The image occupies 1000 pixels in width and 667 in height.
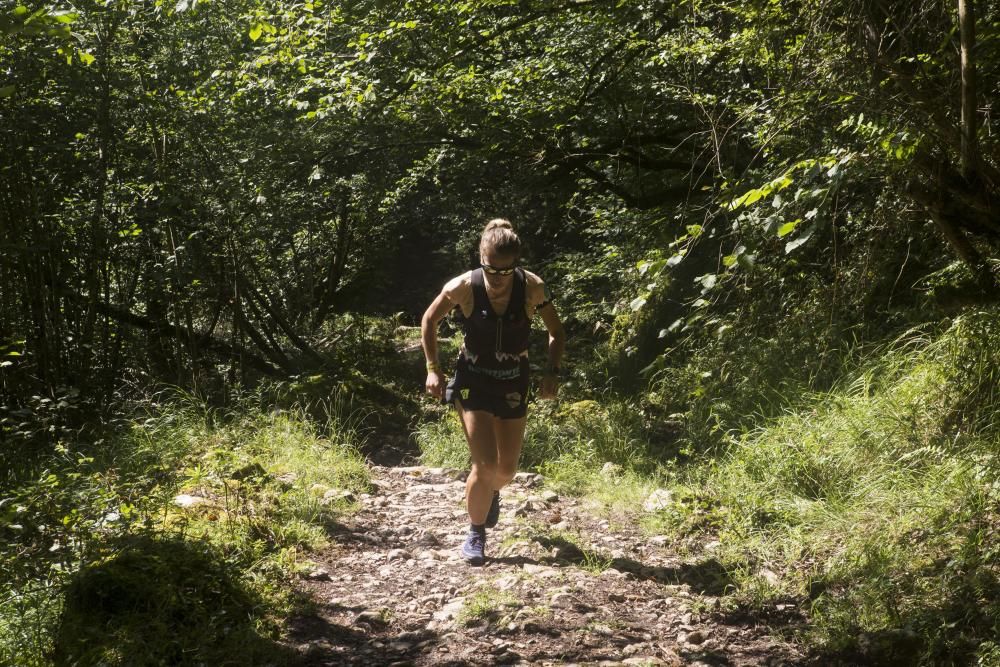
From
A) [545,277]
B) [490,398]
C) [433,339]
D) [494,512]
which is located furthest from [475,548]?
[545,277]

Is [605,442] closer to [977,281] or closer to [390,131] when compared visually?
[977,281]

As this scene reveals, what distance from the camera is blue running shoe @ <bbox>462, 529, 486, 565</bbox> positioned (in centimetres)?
537

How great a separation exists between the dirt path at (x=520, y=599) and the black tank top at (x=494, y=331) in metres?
1.19

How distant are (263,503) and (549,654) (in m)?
2.43

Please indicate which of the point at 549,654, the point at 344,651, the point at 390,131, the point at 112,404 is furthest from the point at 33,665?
the point at 390,131

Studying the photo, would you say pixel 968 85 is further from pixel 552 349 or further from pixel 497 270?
pixel 552 349

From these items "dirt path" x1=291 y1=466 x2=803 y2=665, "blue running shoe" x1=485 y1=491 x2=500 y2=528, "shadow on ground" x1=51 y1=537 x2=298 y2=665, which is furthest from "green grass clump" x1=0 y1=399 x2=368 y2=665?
"blue running shoe" x1=485 y1=491 x2=500 y2=528

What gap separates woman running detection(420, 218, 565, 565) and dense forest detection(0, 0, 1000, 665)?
3.51 feet

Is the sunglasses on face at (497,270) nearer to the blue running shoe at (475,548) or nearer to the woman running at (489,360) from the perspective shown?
the woman running at (489,360)

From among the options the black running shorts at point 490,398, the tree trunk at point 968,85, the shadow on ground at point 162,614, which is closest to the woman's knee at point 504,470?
the black running shorts at point 490,398

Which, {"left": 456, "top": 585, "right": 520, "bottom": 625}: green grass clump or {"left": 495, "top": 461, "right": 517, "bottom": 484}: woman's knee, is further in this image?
{"left": 495, "top": 461, "right": 517, "bottom": 484}: woman's knee

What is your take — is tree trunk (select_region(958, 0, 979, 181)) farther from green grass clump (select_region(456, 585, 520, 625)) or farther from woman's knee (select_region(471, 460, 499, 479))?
green grass clump (select_region(456, 585, 520, 625))

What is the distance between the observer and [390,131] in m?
10.1

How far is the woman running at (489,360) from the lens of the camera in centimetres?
514
